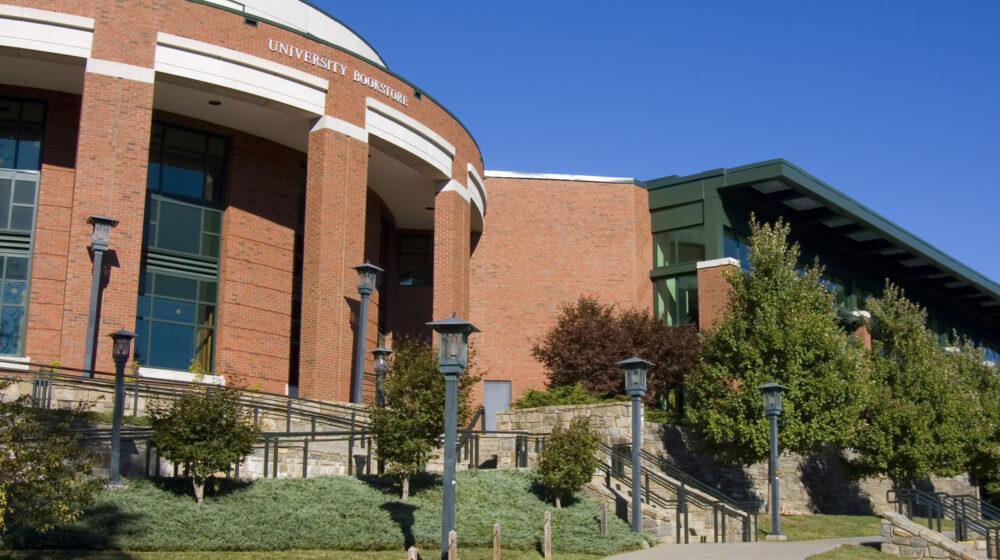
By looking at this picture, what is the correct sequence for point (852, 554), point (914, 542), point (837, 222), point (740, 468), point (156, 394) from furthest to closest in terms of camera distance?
point (837, 222) < point (740, 468) < point (156, 394) < point (914, 542) < point (852, 554)

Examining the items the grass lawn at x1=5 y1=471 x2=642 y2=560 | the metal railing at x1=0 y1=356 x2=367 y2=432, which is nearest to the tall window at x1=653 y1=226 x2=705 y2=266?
the metal railing at x1=0 y1=356 x2=367 y2=432

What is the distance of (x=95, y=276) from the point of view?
25047 millimetres

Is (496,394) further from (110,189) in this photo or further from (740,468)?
(110,189)

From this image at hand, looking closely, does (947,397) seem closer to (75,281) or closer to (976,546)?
(976,546)

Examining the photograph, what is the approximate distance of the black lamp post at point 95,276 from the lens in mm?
25000

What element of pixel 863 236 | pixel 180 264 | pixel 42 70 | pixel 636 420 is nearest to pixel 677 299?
pixel 863 236

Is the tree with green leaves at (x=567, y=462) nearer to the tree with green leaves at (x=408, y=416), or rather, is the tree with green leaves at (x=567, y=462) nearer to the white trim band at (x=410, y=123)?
the tree with green leaves at (x=408, y=416)

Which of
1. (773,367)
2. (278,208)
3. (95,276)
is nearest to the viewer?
(95,276)

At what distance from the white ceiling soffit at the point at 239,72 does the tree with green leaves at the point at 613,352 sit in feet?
35.9

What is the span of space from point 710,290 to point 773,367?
9.54m

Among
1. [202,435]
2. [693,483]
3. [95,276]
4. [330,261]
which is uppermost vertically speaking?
[330,261]

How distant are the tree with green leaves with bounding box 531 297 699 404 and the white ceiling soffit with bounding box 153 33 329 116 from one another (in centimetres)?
1094

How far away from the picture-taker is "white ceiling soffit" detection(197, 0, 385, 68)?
34.8 metres

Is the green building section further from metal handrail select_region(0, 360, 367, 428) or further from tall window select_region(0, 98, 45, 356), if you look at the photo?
tall window select_region(0, 98, 45, 356)
